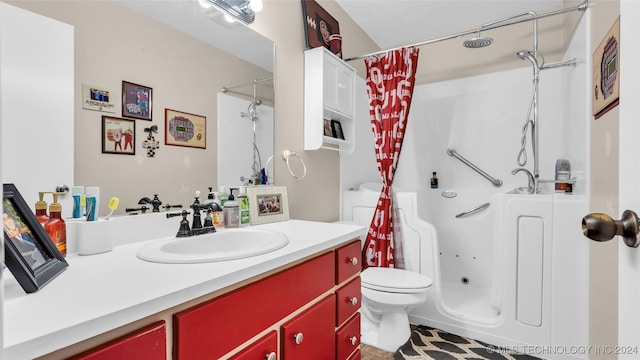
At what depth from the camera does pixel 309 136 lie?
1.99 meters

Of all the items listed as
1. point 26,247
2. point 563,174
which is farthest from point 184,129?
point 563,174

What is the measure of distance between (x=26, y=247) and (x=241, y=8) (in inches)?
51.1

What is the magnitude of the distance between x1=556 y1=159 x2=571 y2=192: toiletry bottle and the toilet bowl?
3.52 ft

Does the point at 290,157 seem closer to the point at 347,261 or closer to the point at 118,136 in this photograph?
the point at 347,261

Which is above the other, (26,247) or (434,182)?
(434,182)

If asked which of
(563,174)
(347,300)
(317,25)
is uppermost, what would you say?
(317,25)

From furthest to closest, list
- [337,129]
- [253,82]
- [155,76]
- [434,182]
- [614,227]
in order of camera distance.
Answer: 1. [434,182]
2. [337,129]
3. [253,82]
4. [155,76]
5. [614,227]

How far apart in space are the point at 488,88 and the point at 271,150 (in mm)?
2259

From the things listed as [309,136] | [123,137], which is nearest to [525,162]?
[309,136]

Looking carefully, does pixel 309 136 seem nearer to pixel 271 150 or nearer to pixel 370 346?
pixel 271 150

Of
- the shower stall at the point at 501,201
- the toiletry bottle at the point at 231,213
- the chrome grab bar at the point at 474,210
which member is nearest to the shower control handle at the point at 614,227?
the toiletry bottle at the point at 231,213

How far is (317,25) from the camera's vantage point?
2.13 metres

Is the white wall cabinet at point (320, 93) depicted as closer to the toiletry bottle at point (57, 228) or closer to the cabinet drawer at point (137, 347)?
the toiletry bottle at point (57, 228)

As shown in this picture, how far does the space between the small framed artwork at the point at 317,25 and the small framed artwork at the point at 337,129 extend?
0.52m
